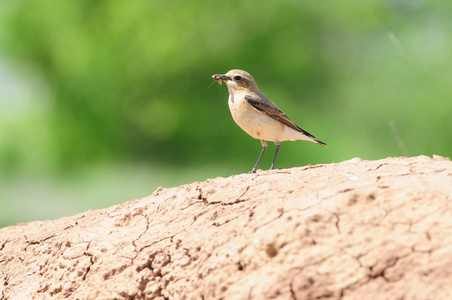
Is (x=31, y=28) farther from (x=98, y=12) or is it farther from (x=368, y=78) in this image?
(x=368, y=78)

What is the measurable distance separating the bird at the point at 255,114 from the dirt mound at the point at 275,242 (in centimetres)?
181

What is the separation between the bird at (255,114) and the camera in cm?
644

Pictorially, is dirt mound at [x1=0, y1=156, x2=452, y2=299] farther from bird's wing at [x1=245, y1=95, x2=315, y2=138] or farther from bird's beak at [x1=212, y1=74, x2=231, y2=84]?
bird's beak at [x1=212, y1=74, x2=231, y2=84]

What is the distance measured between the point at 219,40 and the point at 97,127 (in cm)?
459

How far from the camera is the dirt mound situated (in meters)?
3.11

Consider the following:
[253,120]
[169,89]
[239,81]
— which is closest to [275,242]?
[253,120]

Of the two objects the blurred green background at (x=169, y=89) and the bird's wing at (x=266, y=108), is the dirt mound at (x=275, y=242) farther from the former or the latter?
the blurred green background at (x=169, y=89)

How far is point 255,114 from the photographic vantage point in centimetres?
643

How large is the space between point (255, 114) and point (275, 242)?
3.24 metres

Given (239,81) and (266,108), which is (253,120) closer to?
(266,108)

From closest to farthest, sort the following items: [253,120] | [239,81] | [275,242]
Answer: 1. [275,242]
2. [253,120]
3. [239,81]

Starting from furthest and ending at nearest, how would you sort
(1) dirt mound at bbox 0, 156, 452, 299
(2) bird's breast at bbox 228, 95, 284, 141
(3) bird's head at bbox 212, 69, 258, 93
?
(3) bird's head at bbox 212, 69, 258, 93
(2) bird's breast at bbox 228, 95, 284, 141
(1) dirt mound at bbox 0, 156, 452, 299

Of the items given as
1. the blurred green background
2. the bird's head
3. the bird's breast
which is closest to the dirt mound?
Answer: the bird's breast

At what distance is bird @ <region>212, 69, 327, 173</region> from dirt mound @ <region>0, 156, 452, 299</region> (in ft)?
5.95
